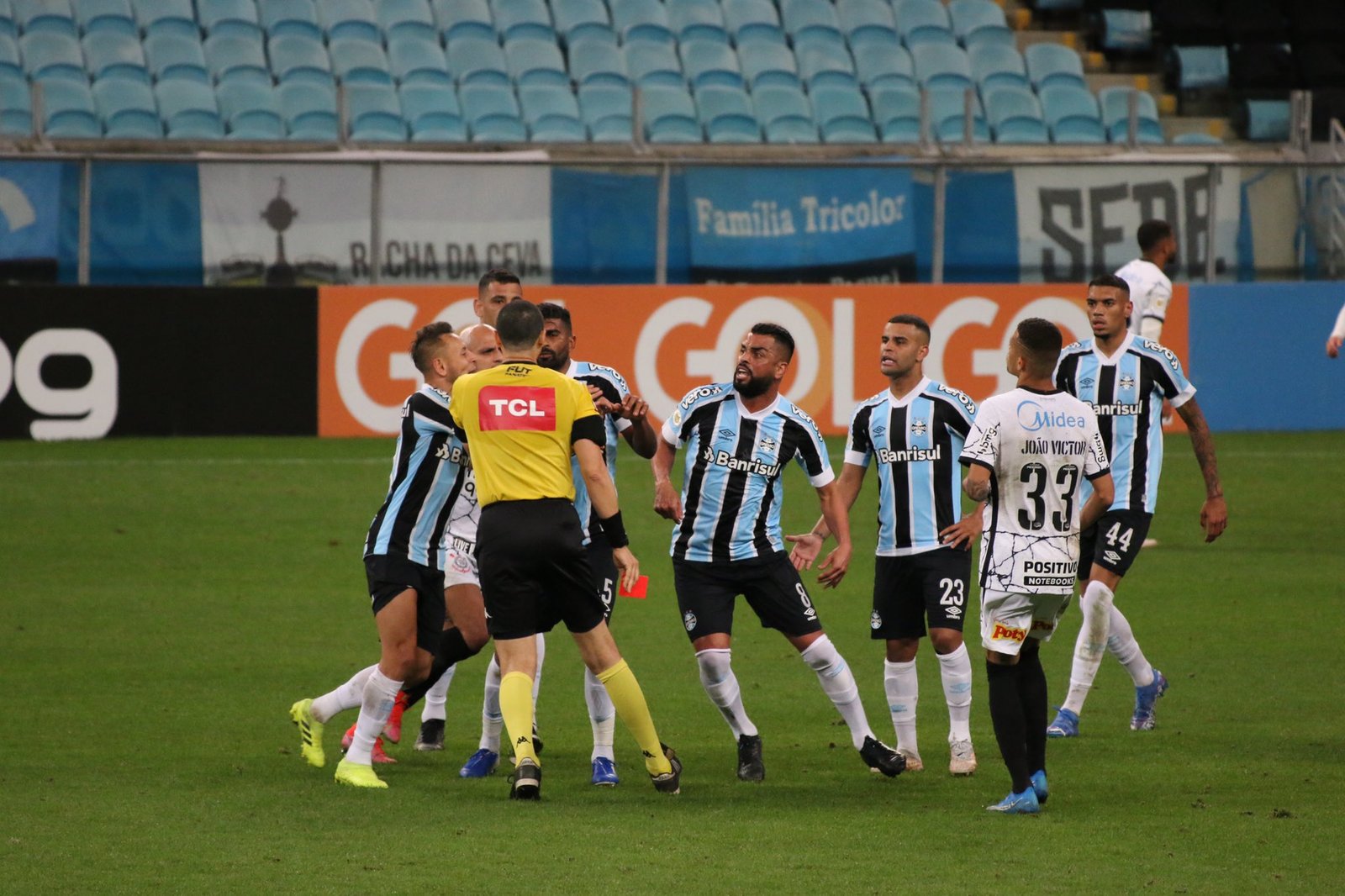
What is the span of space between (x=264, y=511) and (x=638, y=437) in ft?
25.2

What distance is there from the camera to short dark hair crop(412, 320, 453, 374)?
7.78 metres

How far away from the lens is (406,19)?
22891 mm

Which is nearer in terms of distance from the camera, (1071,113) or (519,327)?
(519,327)

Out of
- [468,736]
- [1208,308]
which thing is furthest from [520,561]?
[1208,308]

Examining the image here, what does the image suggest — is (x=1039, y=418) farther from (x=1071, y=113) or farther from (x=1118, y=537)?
(x=1071, y=113)

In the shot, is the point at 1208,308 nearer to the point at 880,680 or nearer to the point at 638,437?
the point at 880,680

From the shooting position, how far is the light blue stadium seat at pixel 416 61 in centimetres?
2220

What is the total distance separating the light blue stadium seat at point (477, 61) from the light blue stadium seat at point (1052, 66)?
7261 millimetres

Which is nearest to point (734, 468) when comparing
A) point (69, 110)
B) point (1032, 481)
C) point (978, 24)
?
point (1032, 481)

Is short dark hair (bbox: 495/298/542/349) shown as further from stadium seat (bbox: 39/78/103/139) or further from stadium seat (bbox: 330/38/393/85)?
stadium seat (bbox: 330/38/393/85)

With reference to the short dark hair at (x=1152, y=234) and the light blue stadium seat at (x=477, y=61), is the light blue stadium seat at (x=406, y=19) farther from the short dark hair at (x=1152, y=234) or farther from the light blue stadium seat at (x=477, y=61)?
the short dark hair at (x=1152, y=234)

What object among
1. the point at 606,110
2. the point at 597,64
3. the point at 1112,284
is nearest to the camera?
the point at 1112,284

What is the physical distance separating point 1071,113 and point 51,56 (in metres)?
12.8

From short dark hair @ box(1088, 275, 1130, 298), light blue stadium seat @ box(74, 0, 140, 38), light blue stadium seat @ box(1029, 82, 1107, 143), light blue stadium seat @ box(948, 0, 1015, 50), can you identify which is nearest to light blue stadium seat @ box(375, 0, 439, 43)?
light blue stadium seat @ box(74, 0, 140, 38)
